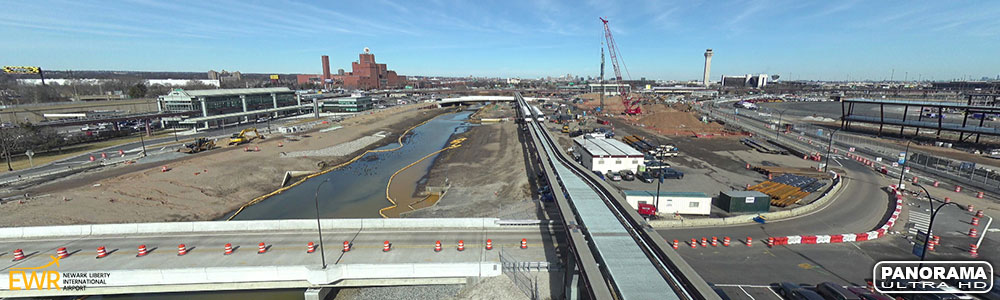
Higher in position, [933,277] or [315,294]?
[933,277]

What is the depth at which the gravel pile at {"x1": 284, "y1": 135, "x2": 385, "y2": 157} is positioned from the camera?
58.1 meters

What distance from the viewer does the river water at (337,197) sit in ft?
71.1

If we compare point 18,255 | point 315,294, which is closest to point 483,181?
point 315,294

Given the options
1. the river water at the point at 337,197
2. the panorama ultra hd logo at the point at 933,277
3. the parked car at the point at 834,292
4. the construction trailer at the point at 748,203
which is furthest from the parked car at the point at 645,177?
the river water at the point at 337,197

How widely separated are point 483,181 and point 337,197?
17404 mm

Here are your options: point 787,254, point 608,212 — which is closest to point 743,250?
point 787,254

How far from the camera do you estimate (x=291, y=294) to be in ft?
70.3

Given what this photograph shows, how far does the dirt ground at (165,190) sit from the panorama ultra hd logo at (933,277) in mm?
51729

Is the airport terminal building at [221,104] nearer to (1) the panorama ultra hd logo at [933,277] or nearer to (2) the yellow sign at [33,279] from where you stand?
(2) the yellow sign at [33,279]

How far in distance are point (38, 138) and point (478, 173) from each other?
63.2 meters

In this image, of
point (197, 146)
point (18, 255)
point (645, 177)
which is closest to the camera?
point (18, 255)

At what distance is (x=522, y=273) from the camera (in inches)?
787

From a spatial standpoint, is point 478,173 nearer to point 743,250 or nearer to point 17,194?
point 743,250

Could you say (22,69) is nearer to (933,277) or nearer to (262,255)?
(262,255)
